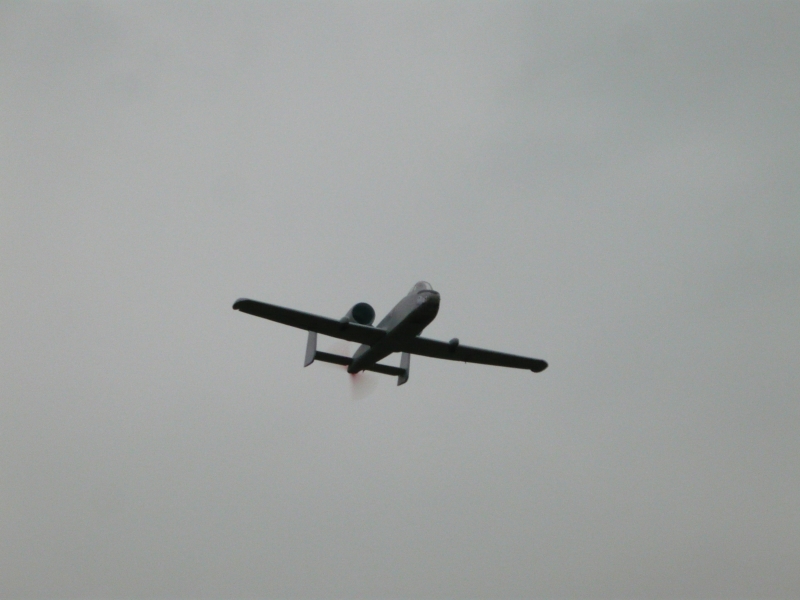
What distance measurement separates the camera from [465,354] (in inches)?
1239

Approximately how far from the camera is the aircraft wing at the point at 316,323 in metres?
27.6

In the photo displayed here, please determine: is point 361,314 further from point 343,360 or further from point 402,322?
point 343,360

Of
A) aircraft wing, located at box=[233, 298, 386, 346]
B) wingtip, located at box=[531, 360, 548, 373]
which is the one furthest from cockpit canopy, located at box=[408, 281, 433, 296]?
wingtip, located at box=[531, 360, 548, 373]

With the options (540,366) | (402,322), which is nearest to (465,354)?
(540,366)

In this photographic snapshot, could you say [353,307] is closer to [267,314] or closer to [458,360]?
[267,314]

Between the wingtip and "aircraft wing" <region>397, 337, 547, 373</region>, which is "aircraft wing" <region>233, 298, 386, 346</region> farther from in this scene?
the wingtip

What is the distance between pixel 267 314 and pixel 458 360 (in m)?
9.52

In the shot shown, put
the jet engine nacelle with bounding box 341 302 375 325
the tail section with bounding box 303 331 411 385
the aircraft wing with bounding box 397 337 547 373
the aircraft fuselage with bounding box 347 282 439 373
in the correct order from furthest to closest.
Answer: the tail section with bounding box 303 331 411 385 → the aircraft wing with bounding box 397 337 547 373 → the jet engine nacelle with bounding box 341 302 375 325 → the aircraft fuselage with bounding box 347 282 439 373

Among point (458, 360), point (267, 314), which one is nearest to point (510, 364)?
point (458, 360)

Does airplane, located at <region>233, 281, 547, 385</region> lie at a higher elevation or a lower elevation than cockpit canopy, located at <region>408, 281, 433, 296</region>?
lower

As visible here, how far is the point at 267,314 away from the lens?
27875 mm

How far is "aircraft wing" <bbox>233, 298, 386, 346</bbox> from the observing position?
90.6ft

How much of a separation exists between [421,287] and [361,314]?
370 cm

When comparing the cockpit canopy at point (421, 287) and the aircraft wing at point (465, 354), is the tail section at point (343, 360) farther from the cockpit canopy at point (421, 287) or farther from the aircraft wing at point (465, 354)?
the cockpit canopy at point (421, 287)
